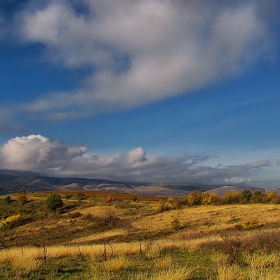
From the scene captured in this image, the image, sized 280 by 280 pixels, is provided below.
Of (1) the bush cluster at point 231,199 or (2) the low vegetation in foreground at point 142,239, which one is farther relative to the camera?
(1) the bush cluster at point 231,199

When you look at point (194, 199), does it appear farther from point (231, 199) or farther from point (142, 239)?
point (142, 239)

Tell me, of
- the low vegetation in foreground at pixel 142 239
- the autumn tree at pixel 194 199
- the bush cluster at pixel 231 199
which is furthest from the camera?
the autumn tree at pixel 194 199

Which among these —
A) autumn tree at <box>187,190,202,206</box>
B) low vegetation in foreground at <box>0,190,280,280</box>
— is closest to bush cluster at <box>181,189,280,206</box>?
autumn tree at <box>187,190,202,206</box>

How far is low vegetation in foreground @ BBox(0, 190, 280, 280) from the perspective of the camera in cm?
1106

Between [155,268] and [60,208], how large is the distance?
215ft

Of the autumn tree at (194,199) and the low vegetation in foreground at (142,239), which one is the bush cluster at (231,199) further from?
the low vegetation in foreground at (142,239)

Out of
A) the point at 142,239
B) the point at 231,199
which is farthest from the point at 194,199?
the point at 142,239

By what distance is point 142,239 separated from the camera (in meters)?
35.5

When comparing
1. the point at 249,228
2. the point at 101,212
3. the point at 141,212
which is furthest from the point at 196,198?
the point at 249,228

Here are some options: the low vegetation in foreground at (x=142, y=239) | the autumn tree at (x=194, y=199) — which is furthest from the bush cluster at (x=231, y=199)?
the low vegetation in foreground at (x=142, y=239)

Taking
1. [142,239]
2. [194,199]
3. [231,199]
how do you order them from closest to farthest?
[142,239], [231,199], [194,199]

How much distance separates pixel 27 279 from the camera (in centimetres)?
1028

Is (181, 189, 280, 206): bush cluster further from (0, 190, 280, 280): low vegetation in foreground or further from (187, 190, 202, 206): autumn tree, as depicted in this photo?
(0, 190, 280, 280): low vegetation in foreground

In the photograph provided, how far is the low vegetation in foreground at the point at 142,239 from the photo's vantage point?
11.1 meters
